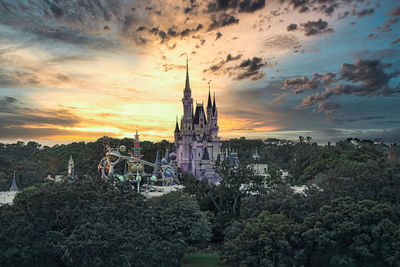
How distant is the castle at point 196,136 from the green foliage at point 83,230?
169 feet

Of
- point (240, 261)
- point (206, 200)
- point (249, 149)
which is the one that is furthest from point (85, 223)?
point (249, 149)

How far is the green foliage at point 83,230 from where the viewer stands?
872 inches

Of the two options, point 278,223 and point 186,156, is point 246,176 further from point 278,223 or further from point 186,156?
point 186,156

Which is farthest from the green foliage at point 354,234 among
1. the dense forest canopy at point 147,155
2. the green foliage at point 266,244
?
the dense forest canopy at point 147,155

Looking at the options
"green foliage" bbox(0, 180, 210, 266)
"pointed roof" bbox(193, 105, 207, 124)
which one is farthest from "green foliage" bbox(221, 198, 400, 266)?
"pointed roof" bbox(193, 105, 207, 124)

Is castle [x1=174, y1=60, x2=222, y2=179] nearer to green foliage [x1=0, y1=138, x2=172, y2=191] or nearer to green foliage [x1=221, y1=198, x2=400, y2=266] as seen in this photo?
green foliage [x1=0, y1=138, x2=172, y2=191]

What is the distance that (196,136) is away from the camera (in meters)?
82.2

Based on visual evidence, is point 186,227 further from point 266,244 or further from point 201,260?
point 266,244

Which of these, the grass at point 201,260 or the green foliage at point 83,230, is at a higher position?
the green foliage at point 83,230

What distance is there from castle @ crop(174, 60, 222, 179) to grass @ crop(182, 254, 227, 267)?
43071 mm

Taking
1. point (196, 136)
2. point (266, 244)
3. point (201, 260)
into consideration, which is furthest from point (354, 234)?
point (196, 136)

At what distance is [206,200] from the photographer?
42281mm

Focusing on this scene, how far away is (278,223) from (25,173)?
61755mm

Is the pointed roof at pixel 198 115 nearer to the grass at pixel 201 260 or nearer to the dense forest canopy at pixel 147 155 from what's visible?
the dense forest canopy at pixel 147 155
